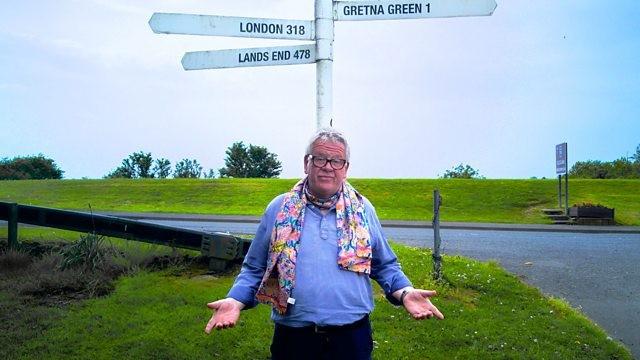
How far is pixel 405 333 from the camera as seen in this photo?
543cm

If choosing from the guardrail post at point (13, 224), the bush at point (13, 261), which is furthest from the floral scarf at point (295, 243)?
the guardrail post at point (13, 224)

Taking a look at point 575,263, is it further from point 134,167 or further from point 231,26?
point 134,167

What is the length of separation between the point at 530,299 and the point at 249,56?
448 cm

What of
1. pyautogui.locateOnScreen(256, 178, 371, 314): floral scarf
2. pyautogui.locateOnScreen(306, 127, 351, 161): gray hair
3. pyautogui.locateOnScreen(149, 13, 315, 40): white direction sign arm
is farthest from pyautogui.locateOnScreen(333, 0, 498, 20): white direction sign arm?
pyautogui.locateOnScreen(256, 178, 371, 314): floral scarf

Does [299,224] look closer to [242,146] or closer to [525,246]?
[525,246]

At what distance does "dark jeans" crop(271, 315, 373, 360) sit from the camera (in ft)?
9.70

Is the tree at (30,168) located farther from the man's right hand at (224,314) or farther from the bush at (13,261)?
the man's right hand at (224,314)

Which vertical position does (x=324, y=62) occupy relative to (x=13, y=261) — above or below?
above

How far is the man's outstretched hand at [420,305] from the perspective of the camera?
9.89ft

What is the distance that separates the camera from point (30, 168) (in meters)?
48.0

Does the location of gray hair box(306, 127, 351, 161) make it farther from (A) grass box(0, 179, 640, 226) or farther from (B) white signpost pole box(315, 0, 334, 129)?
(A) grass box(0, 179, 640, 226)

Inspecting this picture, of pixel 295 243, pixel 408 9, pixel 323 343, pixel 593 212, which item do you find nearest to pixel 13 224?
pixel 408 9

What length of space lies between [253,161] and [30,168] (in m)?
22.0

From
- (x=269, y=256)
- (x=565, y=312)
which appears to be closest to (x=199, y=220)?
(x=565, y=312)
